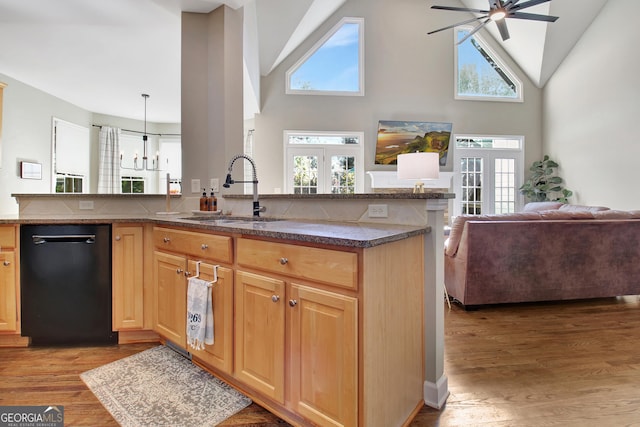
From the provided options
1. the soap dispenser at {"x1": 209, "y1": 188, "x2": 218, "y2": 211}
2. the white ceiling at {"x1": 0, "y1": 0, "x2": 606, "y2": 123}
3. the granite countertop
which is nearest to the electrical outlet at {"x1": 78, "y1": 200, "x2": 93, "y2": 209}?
the granite countertop

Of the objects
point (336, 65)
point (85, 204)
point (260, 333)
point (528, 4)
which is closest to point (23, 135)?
point (85, 204)

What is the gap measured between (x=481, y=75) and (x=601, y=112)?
222cm

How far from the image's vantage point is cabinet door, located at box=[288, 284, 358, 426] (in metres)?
1.18

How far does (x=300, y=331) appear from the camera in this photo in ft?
4.33

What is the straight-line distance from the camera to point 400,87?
6379 mm

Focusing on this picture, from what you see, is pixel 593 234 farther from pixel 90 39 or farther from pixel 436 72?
pixel 90 39

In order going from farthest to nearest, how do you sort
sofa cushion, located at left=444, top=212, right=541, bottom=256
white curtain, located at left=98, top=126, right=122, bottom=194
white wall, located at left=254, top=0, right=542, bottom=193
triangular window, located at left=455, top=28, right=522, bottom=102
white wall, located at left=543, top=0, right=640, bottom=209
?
white curtain, located at left=98, top=126, right=122, bottom=194, triangular window, located at left=455, top=28, right=522, bottom=102, white wall, located at left=254, top=0, right=542, bottom=193, white wall, located at left=543, top=0, right=640, bottom=209, sofa cushion, located at left=444, top=212, right=541, bottom=256

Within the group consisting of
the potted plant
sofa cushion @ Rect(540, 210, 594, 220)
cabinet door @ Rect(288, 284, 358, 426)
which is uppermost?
the potted plant

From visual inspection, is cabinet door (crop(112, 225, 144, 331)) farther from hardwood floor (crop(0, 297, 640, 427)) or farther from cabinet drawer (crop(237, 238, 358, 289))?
cabinet drawer (crop(237, 238, 358, 289))

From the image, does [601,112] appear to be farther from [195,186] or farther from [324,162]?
[195,186]

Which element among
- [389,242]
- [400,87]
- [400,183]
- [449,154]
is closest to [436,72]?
[400,87]

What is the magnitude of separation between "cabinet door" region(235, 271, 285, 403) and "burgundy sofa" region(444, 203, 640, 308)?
86.3 inches

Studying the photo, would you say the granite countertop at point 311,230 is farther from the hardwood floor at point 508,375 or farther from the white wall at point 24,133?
the white wall at point 24,133

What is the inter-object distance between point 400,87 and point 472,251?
444cm
